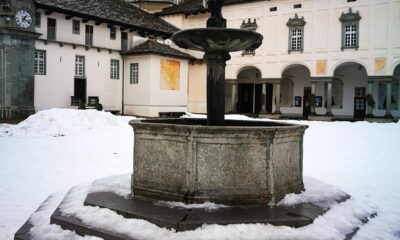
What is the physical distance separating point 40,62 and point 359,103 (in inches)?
997

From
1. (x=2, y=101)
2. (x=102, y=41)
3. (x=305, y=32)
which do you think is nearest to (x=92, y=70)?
Result: (x=102, y=41)

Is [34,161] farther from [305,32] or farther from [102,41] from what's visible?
[305,32]

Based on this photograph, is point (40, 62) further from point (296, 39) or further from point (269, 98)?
point (269, 98)

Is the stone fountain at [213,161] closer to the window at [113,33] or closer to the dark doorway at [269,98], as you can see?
the window at [113,33]

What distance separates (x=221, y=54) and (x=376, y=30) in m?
26.0

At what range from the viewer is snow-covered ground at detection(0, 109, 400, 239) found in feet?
14.2

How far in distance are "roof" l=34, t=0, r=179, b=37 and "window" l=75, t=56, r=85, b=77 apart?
9.80ft

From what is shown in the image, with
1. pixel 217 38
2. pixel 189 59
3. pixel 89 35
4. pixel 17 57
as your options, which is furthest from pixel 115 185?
A: pixel 189 59

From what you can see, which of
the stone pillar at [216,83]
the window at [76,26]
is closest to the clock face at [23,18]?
the window at [76,26]

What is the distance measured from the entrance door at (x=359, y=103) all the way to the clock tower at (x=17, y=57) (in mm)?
25408

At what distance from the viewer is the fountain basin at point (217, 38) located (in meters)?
5.09

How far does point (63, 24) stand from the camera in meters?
25.5

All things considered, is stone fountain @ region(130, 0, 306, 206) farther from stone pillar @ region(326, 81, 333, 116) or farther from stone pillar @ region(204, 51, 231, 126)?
stone pillar @ region(326, 81, 333, 116)

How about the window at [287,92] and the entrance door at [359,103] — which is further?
the window at [287,92]
